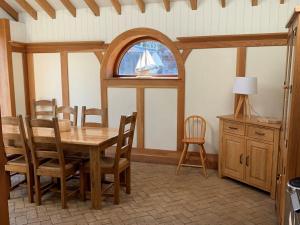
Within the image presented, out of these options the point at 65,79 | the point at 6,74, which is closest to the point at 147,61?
the point at 65,79

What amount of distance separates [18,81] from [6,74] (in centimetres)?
30

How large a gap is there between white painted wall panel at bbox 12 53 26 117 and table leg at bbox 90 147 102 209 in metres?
2.94

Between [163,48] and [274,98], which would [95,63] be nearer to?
[163,48]

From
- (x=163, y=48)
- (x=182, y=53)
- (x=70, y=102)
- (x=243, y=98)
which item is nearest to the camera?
(x=243, y=98)

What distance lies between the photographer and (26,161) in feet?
10.9

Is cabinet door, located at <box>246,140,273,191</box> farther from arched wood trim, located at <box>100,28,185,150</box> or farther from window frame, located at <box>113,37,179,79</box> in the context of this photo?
window frame, located at <box>113,37,179,79</box>

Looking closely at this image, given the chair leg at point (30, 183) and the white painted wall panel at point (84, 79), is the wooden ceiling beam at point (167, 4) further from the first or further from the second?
the chair leg at point (30, 183)

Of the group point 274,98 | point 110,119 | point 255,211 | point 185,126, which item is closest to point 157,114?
point 185,126

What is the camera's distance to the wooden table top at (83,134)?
10.3 ft

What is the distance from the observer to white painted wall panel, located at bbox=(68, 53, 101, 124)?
16.8 ft

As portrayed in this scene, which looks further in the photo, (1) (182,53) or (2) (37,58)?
(2) (37,58)

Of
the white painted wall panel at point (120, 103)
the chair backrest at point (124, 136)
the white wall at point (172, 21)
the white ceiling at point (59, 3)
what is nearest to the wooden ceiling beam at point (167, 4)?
the white wall at point (172, 21)

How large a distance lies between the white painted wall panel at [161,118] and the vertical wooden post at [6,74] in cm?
240

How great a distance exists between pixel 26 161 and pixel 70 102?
7.22ft
